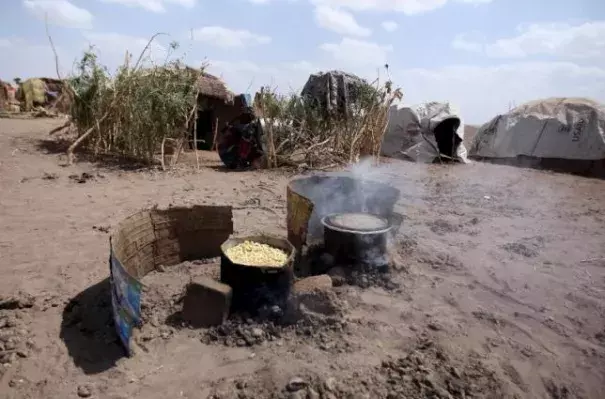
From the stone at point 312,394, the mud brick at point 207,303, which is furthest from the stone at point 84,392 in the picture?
the stone at point 312,394

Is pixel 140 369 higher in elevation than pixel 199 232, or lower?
lower

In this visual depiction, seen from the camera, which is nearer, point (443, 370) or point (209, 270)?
point (443, 370)

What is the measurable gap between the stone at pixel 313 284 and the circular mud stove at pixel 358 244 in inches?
17.5

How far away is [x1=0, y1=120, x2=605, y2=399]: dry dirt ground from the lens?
8.20 ft

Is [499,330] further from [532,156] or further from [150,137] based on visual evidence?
[532,156]

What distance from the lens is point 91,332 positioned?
294 cm

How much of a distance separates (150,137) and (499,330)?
22.8 feet

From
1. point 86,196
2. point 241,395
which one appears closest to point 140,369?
point 241,395

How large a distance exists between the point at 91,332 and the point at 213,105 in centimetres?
A: 864

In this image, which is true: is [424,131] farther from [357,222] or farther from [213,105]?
[357,222]

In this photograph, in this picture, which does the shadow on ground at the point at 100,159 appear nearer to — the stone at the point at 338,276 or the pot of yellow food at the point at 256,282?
the stone at the point at 338,276

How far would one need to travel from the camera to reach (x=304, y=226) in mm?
4055

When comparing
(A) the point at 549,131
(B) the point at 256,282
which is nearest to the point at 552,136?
(A) the point at 549,131

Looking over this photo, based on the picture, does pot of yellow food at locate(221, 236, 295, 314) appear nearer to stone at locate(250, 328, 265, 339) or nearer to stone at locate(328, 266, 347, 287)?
stone at locate(250, 328, 265, 339)
